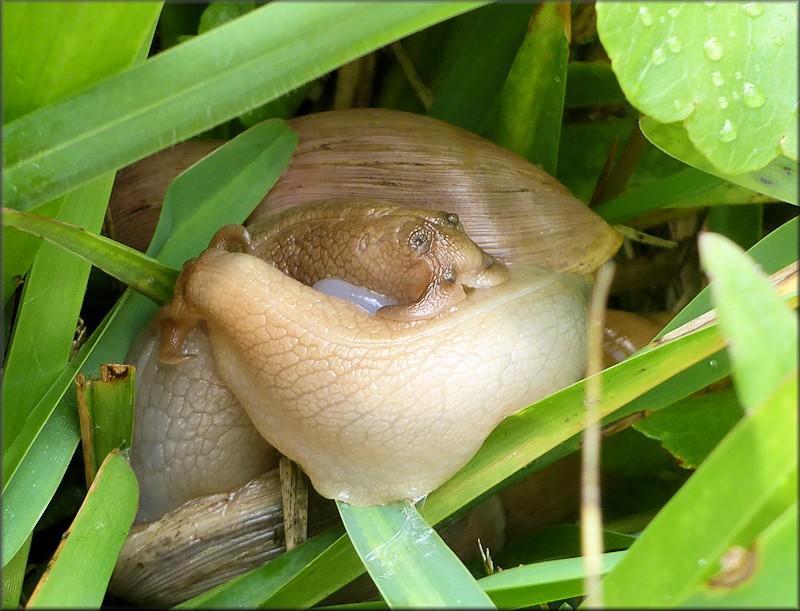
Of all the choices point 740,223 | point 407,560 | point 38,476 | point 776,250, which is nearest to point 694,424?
point 776,250

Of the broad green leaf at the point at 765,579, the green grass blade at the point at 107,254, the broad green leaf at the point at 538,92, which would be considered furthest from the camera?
the broad green leaf at the point at 538,92

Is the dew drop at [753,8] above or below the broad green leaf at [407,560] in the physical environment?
above

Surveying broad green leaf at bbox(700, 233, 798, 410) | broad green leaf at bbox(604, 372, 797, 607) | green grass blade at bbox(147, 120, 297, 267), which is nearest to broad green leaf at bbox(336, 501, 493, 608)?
broad green leaf at bbox(604, 372, 797, 607)

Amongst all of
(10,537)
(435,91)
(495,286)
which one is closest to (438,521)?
(495,286)

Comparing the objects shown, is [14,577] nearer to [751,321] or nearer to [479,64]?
[751,321]

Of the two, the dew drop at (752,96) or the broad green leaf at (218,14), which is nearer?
the dew drop at (752,96)

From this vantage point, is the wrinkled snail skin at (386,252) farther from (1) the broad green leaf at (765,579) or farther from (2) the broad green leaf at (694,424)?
(1) the broad green leaf at (765,579)

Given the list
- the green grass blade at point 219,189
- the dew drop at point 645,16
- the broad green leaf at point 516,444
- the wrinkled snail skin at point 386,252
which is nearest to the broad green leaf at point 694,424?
the broad green leaf at point 516,444
